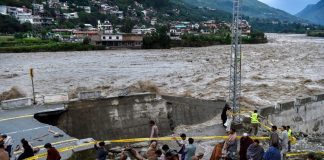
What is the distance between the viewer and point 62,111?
1961cm

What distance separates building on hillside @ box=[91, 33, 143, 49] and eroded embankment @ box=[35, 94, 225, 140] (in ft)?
241

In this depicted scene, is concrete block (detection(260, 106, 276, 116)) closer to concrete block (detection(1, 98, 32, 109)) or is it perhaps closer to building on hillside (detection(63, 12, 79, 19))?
concrete block (detection(1, 98, 32, 109))

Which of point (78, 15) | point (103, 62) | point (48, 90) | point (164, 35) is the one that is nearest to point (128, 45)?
point (164, 35)

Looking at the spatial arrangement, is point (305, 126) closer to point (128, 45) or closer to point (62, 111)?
point (62, 111)

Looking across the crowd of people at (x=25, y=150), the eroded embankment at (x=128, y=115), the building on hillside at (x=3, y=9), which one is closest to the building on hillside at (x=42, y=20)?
the building on hillside at (x=3, y=9)

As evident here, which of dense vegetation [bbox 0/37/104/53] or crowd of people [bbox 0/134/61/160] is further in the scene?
dense vegetation [bbox 0/37/104/53]

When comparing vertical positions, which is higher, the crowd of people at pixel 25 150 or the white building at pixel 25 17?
the white building at pixel 25 17

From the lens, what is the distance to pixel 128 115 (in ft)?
70.0

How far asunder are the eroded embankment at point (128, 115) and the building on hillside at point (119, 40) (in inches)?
2894

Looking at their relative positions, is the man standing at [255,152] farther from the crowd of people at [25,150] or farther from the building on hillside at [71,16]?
the building on hillside at [71,16]

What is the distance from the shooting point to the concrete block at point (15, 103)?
19484 millimetres

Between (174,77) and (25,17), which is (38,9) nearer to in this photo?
(25,17)

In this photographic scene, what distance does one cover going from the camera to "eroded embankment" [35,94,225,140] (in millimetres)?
19891

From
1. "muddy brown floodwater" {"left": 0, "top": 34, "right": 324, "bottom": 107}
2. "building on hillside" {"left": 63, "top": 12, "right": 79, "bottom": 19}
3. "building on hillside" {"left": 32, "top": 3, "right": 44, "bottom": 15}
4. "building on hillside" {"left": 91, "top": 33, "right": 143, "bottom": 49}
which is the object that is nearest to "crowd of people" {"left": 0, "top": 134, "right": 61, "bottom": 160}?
"muddy brown floodwater" {"left": 0, "top": 34, "right": 324, "bottom": 107}
